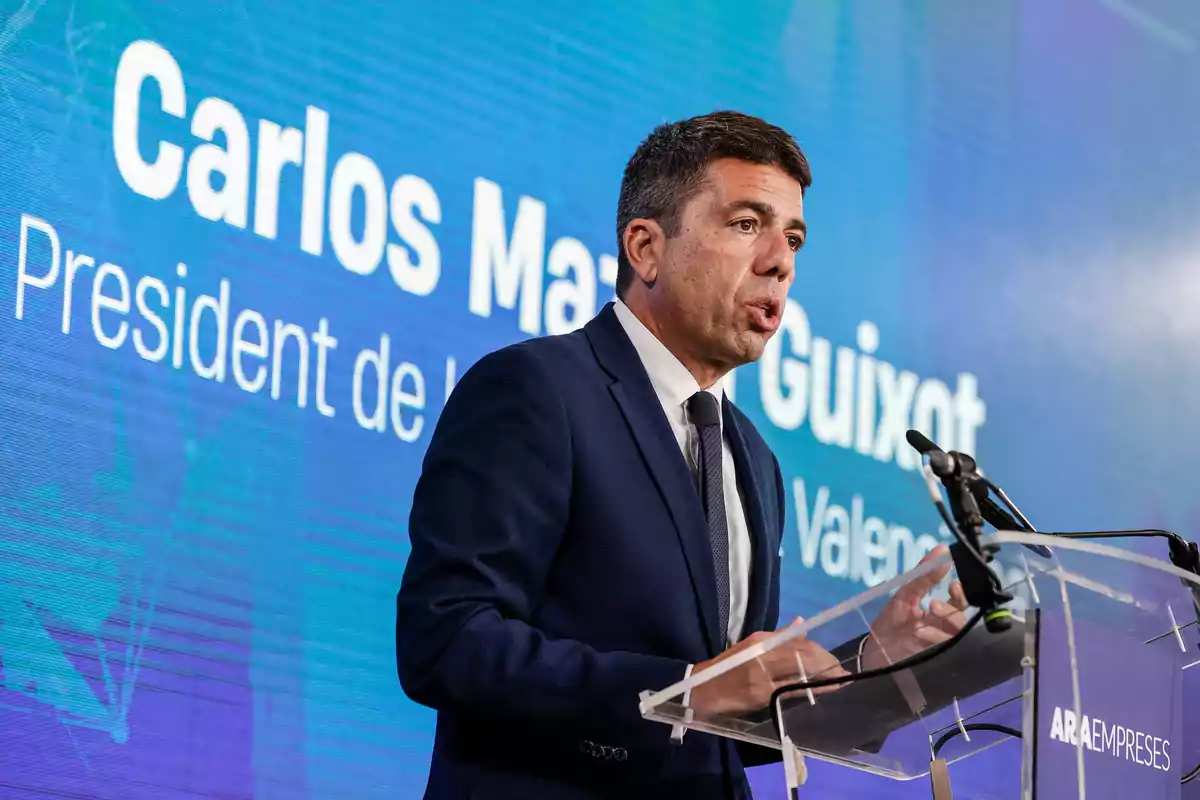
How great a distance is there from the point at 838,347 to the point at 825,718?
229 centimetres

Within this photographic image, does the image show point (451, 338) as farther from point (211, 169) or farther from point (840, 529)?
point (840, 529)

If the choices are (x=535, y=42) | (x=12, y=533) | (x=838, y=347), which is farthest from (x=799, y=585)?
(x=12, y=533)

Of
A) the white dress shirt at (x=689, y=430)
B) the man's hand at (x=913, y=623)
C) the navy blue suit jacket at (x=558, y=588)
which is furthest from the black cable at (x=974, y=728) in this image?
the white dress shirt at (x=689, y=430)

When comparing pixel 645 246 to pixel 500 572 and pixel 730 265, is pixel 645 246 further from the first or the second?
pixel 500 572

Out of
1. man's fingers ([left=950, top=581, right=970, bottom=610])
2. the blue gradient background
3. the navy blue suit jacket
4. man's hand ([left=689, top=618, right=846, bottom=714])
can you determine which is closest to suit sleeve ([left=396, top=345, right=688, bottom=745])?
the navy blue suit jacket

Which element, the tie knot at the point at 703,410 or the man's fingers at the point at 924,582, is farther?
the tie knot at the point at 703,410

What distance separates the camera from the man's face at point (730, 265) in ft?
8.79

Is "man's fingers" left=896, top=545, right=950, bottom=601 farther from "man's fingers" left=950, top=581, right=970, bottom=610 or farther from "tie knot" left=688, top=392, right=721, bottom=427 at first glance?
"tie knot" left=688, top=392, right=721, bottom=427

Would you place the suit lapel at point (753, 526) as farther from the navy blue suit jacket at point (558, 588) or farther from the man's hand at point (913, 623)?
the man's hand at point (913, 623)

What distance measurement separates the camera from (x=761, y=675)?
1992 millimetres

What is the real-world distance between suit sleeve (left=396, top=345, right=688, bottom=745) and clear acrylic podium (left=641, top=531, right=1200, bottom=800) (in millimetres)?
196

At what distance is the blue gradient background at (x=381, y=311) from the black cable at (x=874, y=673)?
32cm

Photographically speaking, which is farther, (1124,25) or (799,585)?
(1124,25)

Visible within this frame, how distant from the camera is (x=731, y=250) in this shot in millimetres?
2705
